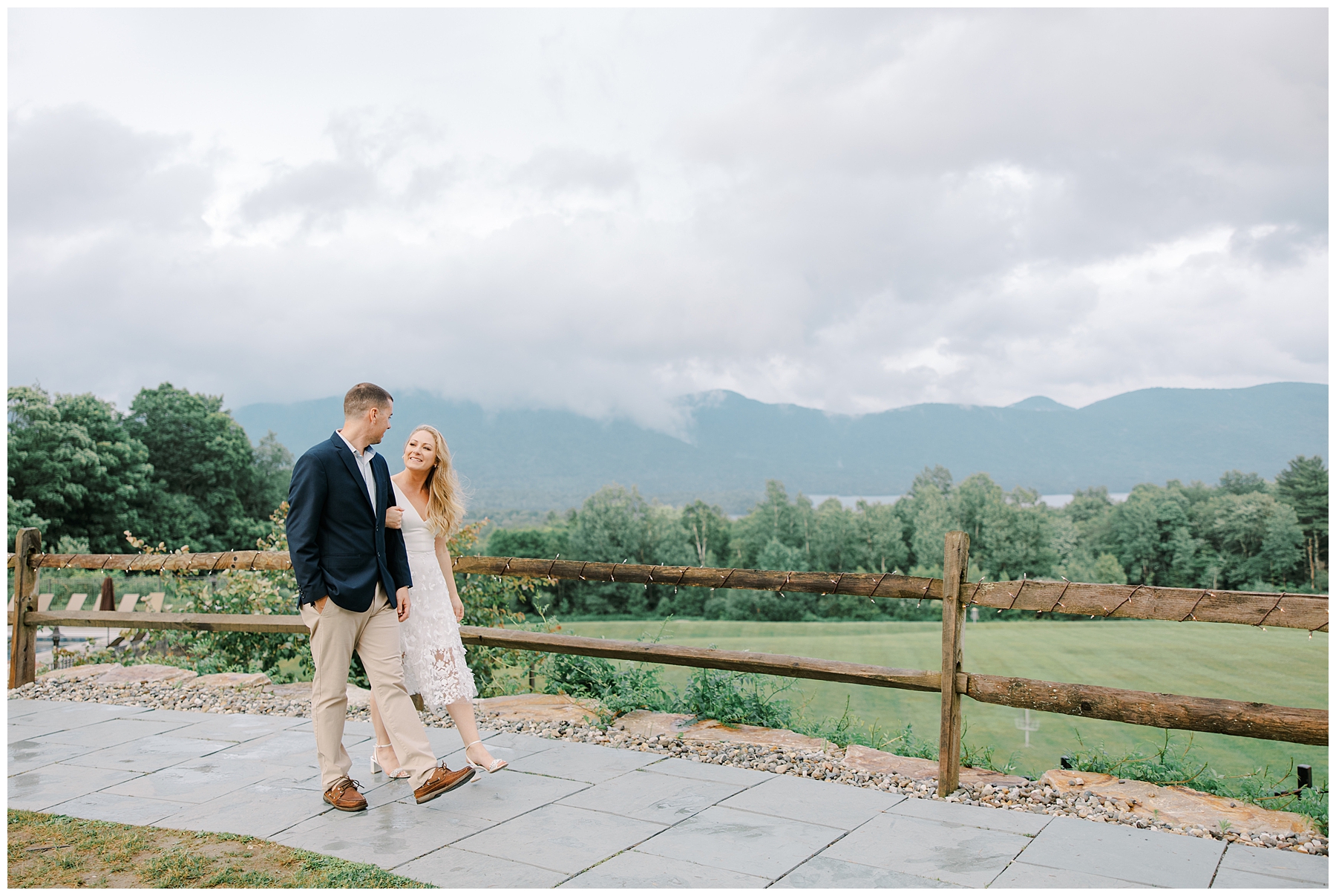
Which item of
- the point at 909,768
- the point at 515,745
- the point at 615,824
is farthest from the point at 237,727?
the point at 909,768

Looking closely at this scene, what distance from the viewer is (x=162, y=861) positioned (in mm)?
3332

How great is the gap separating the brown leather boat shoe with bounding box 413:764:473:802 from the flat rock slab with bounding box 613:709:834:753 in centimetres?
153

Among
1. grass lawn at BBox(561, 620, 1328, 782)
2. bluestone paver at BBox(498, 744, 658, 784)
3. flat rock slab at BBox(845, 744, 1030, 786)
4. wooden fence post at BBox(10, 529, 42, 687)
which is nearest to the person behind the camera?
flat rock slab at BBox(845, 744, 1030, 786)

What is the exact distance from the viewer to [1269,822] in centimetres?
380

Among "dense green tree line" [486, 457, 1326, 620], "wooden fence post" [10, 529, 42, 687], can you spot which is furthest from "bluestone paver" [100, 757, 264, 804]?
"dense green tree line" [486, 457, 1326, 620]

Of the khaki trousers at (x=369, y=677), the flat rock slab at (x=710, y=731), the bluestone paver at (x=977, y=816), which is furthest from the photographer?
the flat rock slab at (x=710, y=731)

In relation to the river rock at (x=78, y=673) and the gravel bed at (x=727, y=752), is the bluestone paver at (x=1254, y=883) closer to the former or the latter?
the gravel bed at (x=727, y=752)

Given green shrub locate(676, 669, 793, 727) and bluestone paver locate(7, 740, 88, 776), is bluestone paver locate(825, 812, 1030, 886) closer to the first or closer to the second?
green shrub locate(676, 669, 793, 727)

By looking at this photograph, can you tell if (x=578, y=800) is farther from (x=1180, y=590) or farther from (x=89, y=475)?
(x=89, y=475)

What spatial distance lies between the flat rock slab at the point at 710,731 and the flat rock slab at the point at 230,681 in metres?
3.18

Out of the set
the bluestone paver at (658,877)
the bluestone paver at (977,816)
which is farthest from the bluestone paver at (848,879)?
the bluestone paver at (977,816)

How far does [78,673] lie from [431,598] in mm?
5028

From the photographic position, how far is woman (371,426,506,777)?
431 cm

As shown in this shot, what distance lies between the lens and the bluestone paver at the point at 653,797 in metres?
3.92
